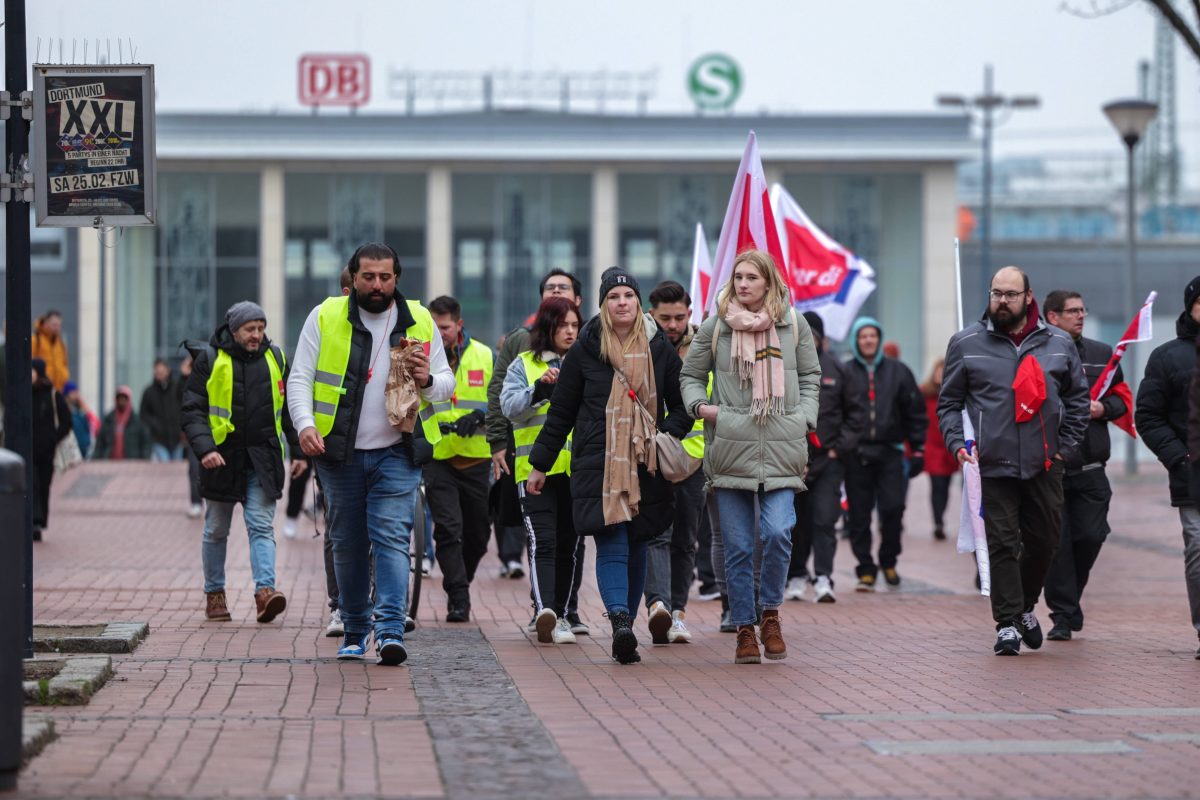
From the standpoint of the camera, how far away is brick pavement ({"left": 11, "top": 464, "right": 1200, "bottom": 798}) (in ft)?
20.0

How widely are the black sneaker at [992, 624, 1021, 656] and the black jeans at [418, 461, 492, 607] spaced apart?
310cm

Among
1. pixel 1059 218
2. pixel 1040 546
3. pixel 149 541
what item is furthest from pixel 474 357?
pixel 1059 218

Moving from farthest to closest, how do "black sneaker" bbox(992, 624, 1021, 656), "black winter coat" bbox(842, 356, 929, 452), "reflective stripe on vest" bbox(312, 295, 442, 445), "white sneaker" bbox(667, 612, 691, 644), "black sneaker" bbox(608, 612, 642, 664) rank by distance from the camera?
"black winter coat" bbox(842, 356, 929, 452)
"white sneaker" bbox(667, 612, 691, 644)
"black sneaker" bbox(992, 624, 1021, 656)
"black sneaker" bbox(608, 612, 642, 664)
"reflective stripe on vest" bbox(312, 295, 442, 445)

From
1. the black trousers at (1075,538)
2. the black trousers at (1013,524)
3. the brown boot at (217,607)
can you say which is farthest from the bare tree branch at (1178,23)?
the brown boot at (217,607)

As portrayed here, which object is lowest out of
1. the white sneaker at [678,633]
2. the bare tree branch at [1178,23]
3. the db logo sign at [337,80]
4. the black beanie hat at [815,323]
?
the white sneaker at [678,633]

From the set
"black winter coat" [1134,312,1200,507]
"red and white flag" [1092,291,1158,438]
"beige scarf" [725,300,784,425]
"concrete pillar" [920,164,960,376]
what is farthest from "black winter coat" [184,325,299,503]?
"concrete pillar" [920,164,960,376]

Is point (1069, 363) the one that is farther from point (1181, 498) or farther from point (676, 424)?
point (676, 424)

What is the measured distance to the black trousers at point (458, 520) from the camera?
11250 mm

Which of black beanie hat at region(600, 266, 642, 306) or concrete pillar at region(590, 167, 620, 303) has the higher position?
concrete pillar at region(590, 167, 620, 303)

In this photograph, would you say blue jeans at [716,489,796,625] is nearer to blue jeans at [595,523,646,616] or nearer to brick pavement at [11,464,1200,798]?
brick pavement at [11,464,1200,798]

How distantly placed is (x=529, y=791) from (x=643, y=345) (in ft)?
12.6

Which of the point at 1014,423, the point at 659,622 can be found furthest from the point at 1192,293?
the point at 659,622

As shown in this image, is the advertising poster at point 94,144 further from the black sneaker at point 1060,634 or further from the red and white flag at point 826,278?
the red and white flag at point 826,278

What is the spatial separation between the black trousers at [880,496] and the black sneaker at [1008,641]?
4.55 meters
